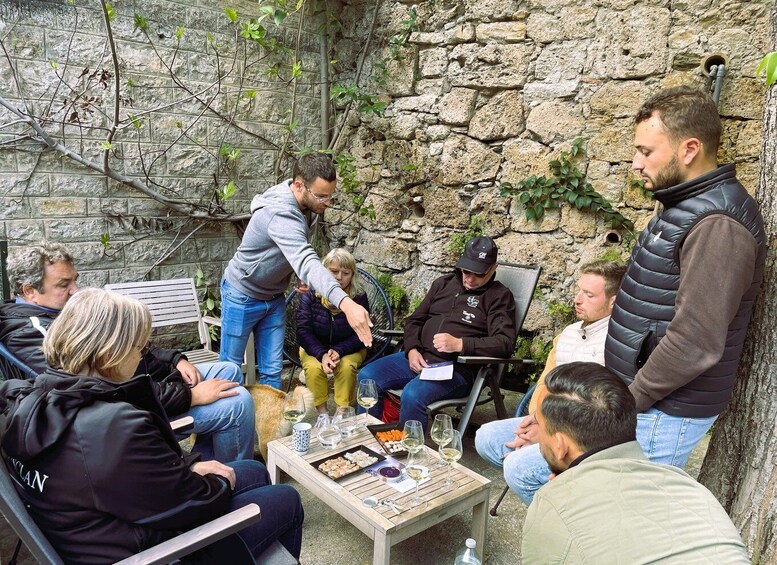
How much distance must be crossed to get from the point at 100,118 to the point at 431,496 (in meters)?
3.57

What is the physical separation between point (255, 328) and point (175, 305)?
3.10 feet

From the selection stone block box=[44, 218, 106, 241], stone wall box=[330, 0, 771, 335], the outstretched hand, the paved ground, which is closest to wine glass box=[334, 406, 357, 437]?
the outstretched hand

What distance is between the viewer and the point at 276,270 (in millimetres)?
3064

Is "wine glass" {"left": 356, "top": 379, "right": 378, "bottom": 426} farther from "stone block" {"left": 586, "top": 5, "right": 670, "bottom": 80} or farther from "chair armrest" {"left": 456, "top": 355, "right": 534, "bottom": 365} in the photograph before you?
"stone block" {"left": 586, "top": 5, "right": 670, "bottom": 80}

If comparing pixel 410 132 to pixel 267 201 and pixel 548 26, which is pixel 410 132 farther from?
pixel 267 201

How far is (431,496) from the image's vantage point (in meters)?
2.07

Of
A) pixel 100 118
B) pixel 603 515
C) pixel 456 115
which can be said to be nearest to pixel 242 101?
pixel 100 118

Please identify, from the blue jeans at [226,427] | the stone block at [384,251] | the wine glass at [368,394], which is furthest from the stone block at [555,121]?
the blue jeans at [226,427]

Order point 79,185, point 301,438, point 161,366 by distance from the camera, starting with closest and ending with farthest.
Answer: point 301,438 → point 161,366 → point 79,185

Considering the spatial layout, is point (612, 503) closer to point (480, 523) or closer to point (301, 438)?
point (480, 523)

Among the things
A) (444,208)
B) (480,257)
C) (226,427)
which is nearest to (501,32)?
(444,208)

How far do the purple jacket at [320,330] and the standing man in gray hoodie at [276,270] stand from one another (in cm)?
23

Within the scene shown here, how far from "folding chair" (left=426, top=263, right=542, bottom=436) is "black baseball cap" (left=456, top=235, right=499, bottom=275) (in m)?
0.26

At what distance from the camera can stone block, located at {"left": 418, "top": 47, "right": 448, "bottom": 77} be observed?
13.6 ft
